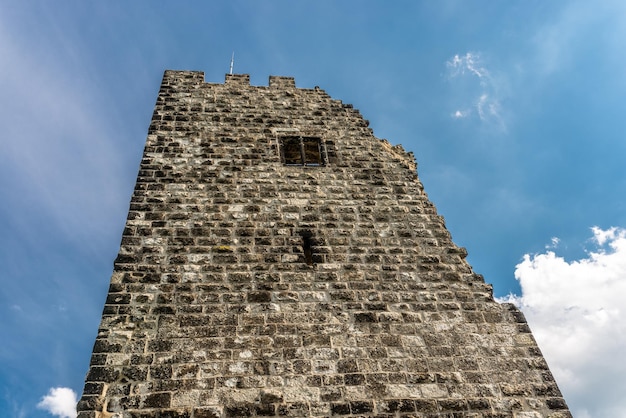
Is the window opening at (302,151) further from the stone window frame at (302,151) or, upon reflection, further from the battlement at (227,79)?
the battlement at (227,79)

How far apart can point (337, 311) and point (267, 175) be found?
7.86 ft

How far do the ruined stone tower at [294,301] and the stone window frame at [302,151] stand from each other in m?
0.03

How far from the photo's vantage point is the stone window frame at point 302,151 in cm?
693

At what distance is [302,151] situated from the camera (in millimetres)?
7035

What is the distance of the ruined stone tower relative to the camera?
433 cm

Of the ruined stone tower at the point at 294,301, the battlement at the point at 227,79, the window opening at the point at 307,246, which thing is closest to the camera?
the ruined stone tower at the point at 294,301

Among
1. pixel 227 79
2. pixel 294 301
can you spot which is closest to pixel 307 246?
pixel 294 301

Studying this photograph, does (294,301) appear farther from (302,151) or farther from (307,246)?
(302,151)

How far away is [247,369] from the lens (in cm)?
443

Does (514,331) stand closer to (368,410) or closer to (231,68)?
(368,410)

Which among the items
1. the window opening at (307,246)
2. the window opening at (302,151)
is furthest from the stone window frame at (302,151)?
the window opening at (307,246)

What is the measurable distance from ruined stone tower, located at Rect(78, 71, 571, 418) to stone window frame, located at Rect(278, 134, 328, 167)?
3 cm

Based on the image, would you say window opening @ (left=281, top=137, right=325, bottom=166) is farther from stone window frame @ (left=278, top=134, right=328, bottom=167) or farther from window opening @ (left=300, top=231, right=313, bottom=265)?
window opening @ (left=300, top=231, right=313, bottom=265)

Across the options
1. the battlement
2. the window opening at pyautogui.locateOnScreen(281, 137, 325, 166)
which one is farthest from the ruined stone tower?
the battlement
